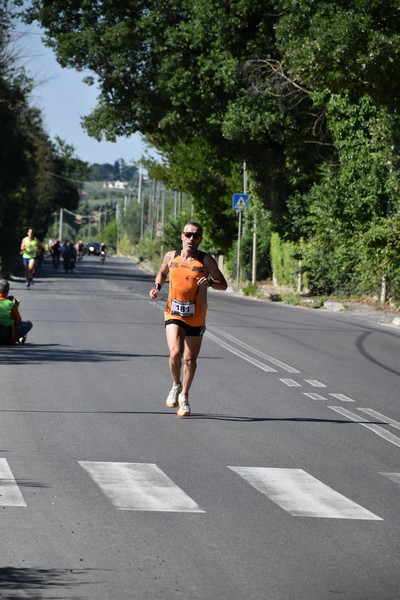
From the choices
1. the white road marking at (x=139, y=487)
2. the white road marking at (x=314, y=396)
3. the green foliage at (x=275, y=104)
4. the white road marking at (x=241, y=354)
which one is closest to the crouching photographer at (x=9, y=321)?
the white road marking at (x=241, y=354)

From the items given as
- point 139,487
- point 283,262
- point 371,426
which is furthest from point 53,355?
point 283,262

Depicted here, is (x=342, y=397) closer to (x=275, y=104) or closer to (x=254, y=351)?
(x=254, y=351)

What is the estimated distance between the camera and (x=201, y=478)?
888cm

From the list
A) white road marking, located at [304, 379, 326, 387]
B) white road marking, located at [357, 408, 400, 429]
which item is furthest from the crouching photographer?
white road marking, located at [357, 408, 400, 429]

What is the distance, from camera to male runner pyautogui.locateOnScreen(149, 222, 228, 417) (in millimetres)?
12258

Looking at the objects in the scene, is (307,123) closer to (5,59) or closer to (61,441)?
(5,59)

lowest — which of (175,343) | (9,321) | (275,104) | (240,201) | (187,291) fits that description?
(9,321)

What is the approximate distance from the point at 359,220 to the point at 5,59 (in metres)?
23.5

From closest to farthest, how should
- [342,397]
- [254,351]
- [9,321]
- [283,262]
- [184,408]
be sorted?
[184,408]
[342,397]
[9,321]
[254,351]
[283,262]

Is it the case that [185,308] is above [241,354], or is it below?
above

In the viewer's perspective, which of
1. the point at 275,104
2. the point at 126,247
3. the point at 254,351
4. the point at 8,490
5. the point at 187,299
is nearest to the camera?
the point at 8,490

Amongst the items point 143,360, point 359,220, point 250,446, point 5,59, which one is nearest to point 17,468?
point 250,446

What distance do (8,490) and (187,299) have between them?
448 centimetres

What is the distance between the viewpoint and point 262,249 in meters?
57.8
